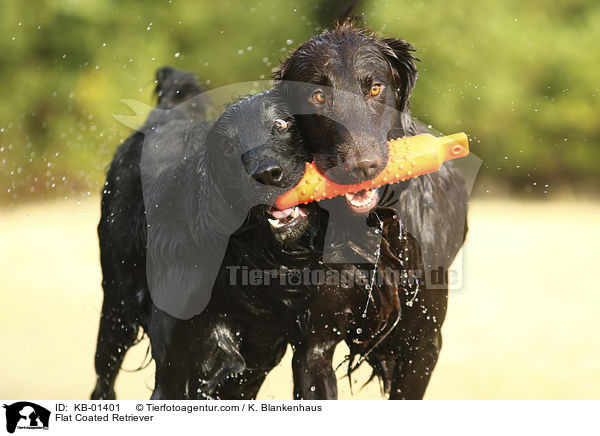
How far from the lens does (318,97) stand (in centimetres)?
268

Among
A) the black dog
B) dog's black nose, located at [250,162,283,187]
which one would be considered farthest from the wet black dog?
the black dog

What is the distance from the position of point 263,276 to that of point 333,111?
697mm

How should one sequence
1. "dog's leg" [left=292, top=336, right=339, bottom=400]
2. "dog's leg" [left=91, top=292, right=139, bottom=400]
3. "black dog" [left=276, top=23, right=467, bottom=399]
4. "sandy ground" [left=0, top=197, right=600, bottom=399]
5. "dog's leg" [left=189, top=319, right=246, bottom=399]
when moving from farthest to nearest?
"sandy ground" [left=0, top=197, right=600, bottom=399]
"dog's leg" [left=91, top=292, right=139, bottom=400]
"dog's leg" [left=189, top=319, right=246, bottom=399]
"dog's leg" [left=292, top=336, right=339, bottom=400]
"black dog" [left=276, top=23, right=467, bottom=399]

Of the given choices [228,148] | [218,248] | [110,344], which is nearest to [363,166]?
[228,148]

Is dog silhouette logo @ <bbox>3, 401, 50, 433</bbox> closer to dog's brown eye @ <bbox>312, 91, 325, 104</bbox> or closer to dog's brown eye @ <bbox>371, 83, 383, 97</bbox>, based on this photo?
dog's brown eye @ <bbox>312, 91, 325, 104</bbox>

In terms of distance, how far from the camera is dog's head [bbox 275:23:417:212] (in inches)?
103

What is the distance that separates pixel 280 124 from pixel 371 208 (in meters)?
0.46

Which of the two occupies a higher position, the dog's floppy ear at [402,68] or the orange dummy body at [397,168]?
the dog's floppy ear at [402,68]

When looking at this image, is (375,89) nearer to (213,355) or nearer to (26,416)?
(213,355)

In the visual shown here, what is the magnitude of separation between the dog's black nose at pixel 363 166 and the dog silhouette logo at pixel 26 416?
1698 millimetres

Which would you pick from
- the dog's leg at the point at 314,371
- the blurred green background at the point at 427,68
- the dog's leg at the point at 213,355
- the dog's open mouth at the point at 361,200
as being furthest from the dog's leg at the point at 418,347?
the blurred green background at the point at 427,68

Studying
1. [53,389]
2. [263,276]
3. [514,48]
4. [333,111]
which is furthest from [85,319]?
[514,48]

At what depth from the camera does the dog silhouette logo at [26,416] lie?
122 inches

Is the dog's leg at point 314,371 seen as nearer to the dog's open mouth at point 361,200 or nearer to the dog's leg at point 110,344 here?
the dog's open mouth at point 361,200
